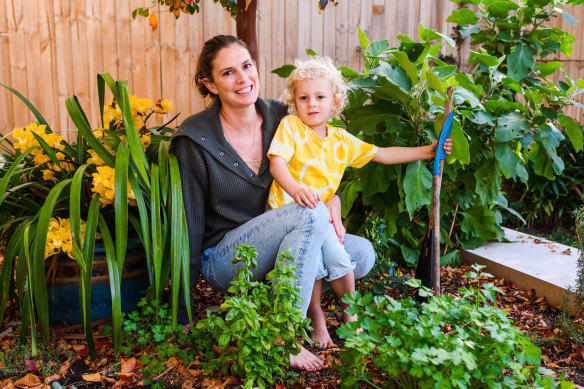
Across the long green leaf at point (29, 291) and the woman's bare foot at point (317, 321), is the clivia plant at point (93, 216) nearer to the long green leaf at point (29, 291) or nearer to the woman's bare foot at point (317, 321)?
the long green leaf at point (29, 291)

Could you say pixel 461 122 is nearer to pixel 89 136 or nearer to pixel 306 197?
pixel 306 197

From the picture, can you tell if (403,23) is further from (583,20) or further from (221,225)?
(221,225)

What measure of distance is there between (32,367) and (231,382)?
753 millimetres

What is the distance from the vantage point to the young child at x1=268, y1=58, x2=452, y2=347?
6.57 feet

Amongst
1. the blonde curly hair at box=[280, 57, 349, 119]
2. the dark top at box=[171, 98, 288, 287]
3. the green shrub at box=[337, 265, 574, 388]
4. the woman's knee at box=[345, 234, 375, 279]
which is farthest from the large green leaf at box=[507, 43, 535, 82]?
the green shrub at box=[337, 265, 574, 388]

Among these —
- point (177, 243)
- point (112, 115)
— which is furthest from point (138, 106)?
point (177, 243)

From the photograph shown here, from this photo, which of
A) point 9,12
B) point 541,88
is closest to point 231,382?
point 541,88

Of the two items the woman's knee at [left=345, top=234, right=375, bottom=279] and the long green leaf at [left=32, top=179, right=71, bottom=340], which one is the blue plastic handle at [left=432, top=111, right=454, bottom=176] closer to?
the woman's knee at [left=345, top=234, right=375, bottom=279]

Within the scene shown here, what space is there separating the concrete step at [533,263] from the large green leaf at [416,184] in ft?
2.41

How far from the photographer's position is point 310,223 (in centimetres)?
186

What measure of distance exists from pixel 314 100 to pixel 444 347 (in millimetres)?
1063

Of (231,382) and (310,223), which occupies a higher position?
(310,223)

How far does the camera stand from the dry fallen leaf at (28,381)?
182cm

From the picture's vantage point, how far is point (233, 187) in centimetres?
204
